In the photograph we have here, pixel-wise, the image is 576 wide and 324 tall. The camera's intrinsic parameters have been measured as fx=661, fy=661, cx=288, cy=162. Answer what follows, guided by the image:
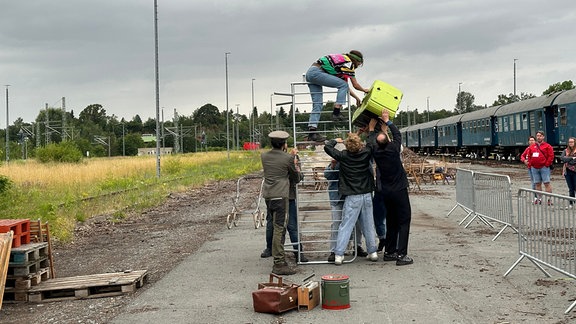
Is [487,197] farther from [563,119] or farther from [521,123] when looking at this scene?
[521,123]

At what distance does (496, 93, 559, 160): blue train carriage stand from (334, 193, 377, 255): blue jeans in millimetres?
26659

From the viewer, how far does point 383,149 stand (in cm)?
1006

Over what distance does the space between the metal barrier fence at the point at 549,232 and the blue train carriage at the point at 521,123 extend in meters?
26.8

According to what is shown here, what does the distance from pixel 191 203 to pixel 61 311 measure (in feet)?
53.4

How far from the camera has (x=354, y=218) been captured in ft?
33.2

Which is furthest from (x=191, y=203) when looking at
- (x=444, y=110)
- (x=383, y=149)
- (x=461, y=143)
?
(x=444, y=110)

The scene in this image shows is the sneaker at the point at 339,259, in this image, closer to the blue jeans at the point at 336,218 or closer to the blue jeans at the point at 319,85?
the blue jeans at the point at 336,218

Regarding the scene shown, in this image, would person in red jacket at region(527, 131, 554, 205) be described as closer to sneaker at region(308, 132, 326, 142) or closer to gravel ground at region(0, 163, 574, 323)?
gravel ground at region(0, 163, 574, 323)

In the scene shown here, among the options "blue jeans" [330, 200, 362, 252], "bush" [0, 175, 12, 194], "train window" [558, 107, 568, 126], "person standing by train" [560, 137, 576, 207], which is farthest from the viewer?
"train window" [558, 107, 568, 126]

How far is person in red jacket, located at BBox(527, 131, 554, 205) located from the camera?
17125 mm

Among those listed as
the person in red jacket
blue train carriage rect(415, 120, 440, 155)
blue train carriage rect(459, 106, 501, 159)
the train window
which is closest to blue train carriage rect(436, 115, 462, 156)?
blue train carriage rect(459, 106, 501, 159)

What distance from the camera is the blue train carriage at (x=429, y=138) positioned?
2616 inches

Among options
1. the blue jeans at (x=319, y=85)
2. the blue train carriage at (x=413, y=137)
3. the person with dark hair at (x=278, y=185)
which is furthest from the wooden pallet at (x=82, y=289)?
the blue train carriage at (x=413, y=137)

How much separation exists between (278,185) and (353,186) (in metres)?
1.20
